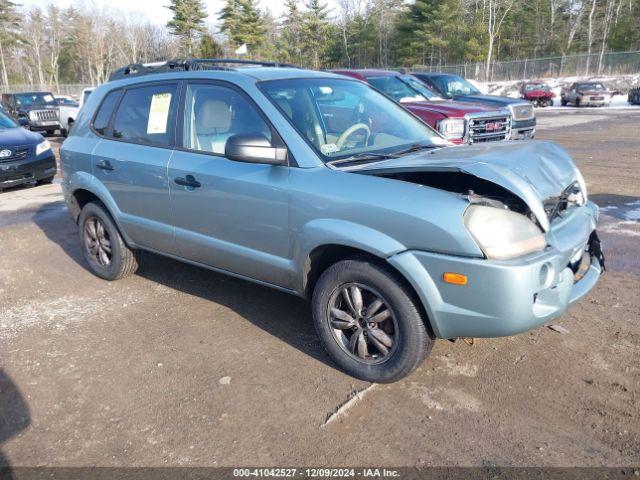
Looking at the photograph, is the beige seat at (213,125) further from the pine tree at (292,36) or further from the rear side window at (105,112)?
the pine tree at (292,36)

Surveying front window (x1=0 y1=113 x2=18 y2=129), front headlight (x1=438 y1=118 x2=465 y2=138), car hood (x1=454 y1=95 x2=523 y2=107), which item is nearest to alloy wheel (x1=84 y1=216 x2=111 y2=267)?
front headlight (x1=438 y1=118 x2=465 y2=138)

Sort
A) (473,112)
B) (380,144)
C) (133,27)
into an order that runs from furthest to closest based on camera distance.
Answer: (133,27) → (473,112) → (380,144)

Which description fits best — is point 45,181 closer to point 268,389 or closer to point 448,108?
point 448,108

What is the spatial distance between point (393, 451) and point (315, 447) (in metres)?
0.40

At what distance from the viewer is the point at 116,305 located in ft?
15.2

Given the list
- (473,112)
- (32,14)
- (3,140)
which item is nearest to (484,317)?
(473,112)

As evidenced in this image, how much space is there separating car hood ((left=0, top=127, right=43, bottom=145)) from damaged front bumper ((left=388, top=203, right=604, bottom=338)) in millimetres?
9010

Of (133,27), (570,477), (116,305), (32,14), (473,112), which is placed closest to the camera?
(570,477)

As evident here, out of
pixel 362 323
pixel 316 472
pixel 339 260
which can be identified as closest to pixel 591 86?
pixel 339 260

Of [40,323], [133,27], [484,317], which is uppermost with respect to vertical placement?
[133,27]

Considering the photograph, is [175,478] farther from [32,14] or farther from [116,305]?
[32,14]

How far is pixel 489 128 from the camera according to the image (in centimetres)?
946

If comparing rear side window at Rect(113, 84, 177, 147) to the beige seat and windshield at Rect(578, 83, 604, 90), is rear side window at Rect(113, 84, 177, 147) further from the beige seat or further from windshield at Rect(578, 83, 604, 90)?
windshield at Rect(578, 83, 604, 90)

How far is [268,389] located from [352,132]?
1.88 meters
